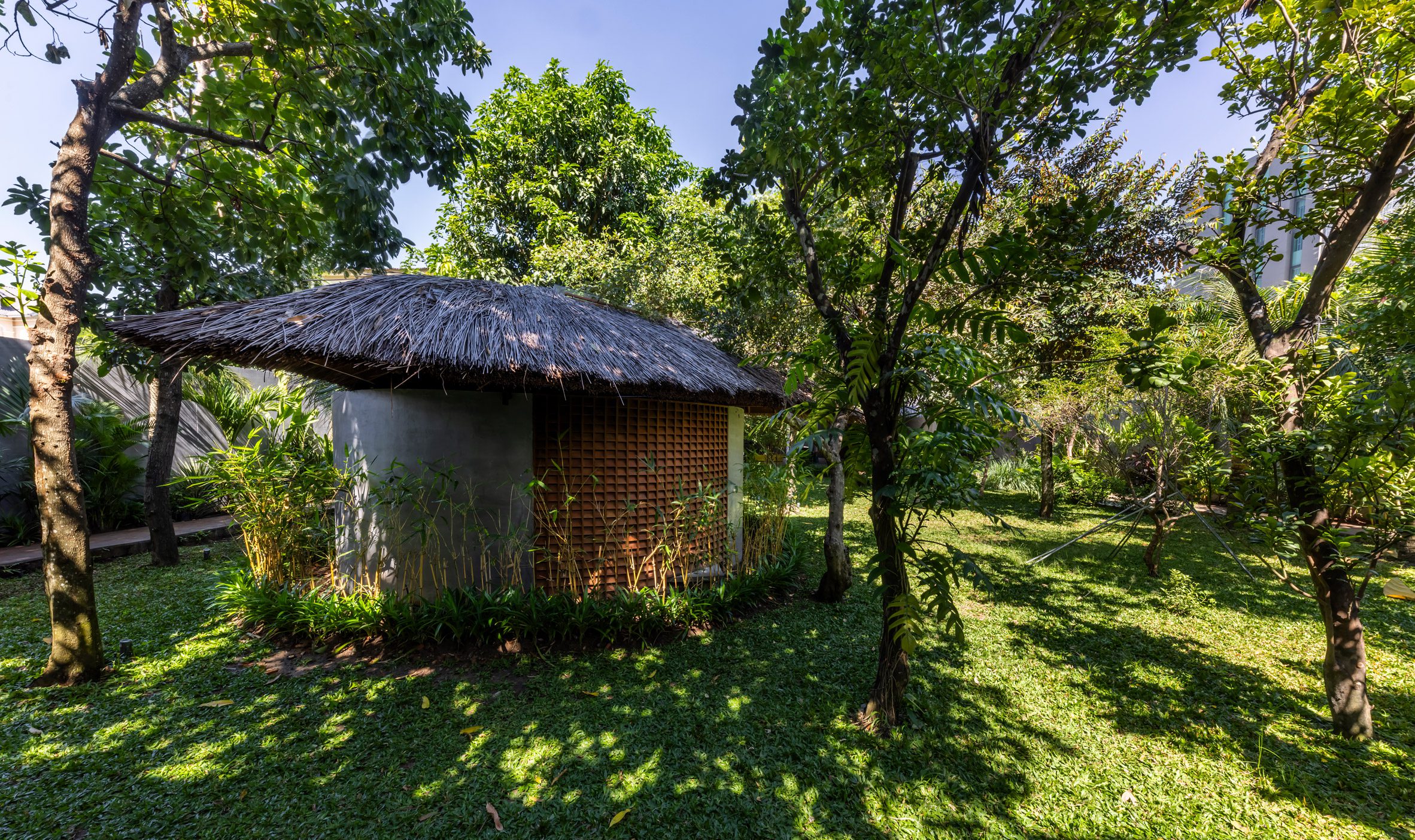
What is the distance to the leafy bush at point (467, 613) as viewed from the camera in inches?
146

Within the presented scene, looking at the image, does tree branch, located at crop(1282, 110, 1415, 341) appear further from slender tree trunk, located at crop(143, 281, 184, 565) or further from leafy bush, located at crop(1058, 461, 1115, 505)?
slender tree trunk, located at crop(143, 281, 184, 565)

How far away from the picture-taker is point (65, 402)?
3.10 metres

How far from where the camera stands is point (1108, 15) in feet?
7.76

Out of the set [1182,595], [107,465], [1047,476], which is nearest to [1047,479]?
[1047,476]

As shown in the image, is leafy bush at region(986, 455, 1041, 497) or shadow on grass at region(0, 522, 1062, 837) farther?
leafy bush at region(986, 455, 1041, 497)

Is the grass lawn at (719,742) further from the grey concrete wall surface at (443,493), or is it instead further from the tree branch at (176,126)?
the tree branch at (176,126)

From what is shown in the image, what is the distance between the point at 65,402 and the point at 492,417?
7.97 feet

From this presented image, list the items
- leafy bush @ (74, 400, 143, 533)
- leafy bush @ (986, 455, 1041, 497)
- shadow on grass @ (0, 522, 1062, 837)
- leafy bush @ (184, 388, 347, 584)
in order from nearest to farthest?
1. shadow on grass @ (0, 522, 1062, 837)
2. leafy bush @ (184, 388, 347, 584)
3. leafy bush @ (74, 400, 143, 533)
4. leafy bush @ (986, 455, 1041, 497)

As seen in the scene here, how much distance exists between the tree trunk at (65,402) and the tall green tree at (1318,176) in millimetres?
6805

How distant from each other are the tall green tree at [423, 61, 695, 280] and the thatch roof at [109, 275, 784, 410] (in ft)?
29.5

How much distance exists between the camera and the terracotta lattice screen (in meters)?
4.29

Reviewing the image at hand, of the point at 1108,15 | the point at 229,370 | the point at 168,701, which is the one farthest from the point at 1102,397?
the point at 229,370

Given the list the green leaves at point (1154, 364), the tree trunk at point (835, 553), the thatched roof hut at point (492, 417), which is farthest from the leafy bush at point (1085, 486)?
the green leaves at point (1154, 364)

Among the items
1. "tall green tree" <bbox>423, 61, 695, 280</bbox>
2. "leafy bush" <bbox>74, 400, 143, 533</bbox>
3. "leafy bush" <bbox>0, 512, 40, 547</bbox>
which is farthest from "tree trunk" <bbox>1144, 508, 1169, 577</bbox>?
"leafy bush" <bbox>0, 512, 40, 547</bbox>
